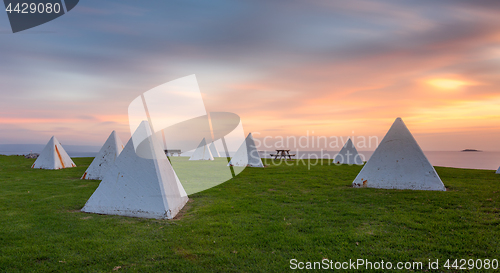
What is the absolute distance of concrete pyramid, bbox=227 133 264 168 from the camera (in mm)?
18828

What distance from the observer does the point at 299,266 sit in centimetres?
343

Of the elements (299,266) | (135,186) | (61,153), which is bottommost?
(299,266)

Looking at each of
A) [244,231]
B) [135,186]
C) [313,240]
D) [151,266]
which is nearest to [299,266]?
[313,240]

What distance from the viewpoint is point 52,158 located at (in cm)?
1553

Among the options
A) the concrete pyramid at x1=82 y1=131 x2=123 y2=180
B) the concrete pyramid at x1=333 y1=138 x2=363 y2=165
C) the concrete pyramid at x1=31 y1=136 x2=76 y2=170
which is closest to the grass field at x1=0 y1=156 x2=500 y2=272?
the concrete pyramid at x1=82 y1=131 x2=123 y2=180

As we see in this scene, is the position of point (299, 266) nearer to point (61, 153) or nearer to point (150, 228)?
point (150, 228)

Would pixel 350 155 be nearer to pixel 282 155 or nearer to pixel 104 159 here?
pixel 282 155

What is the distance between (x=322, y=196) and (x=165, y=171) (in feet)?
15.8

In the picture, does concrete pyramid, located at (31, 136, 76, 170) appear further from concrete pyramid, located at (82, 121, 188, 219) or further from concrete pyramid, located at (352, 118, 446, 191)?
concrete pyramid, located at (352, 118, 446, 191)

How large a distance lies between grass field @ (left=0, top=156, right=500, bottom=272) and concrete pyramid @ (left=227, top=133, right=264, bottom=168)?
37.4 feet

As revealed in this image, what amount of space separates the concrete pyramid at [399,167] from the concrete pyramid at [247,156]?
1044 cm

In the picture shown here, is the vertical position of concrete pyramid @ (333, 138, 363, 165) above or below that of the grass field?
above

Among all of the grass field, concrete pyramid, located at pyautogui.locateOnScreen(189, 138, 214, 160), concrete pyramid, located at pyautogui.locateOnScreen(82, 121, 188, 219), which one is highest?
concrete pyramid, located at pyautogui.locateOnScreen(189, 138, 214, 160)

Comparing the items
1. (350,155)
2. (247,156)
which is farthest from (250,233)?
(350,155)
